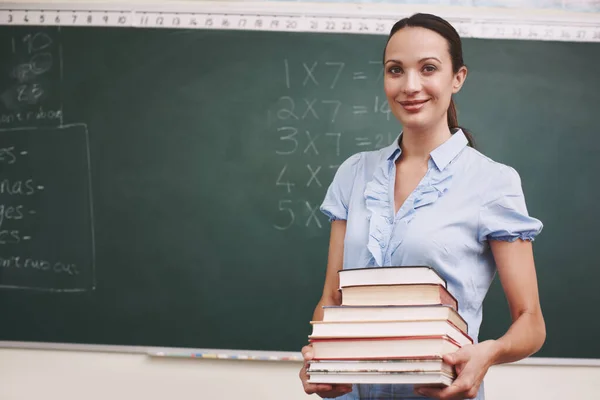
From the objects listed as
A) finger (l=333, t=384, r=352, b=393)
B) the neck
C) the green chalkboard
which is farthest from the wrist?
the green chalkboard

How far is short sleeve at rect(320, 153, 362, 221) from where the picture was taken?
1362 mm

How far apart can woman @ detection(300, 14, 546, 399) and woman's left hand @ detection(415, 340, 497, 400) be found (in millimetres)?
51

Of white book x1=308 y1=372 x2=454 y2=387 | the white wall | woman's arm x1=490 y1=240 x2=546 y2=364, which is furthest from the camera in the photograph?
the white wall

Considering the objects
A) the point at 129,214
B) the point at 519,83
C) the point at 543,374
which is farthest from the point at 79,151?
the point at 543,374

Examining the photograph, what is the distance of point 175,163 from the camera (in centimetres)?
284

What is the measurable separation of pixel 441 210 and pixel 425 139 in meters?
0.16

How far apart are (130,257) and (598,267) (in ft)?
6.25

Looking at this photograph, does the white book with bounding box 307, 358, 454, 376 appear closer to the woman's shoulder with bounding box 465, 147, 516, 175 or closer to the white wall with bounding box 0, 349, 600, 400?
the woman's shoulder with bounding box 465, 147, 516, 175

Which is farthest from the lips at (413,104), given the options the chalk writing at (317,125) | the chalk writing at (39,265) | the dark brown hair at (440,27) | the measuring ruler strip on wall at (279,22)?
the chalk writing at (39,265)

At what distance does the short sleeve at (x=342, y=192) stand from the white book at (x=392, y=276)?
0.27 m

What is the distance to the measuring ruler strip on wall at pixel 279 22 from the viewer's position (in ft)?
9.07

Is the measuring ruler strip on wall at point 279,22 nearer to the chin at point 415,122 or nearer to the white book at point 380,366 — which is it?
the chin at point 415,122

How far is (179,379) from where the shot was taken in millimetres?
2795

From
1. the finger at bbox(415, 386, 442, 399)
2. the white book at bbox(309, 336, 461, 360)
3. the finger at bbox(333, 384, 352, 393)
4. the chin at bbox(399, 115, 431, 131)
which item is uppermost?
the chin at bbox(399, 115, 431, 131)
